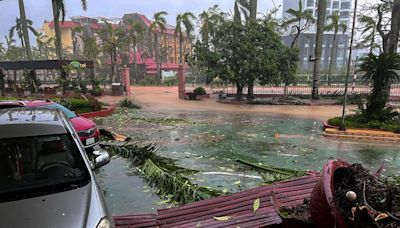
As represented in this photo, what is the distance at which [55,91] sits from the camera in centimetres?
2489

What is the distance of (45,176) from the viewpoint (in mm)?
3273

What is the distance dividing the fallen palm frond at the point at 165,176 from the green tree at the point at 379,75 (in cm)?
861

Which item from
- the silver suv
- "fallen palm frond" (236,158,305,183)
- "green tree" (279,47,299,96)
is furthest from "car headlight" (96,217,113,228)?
"green tree" (279,47,299,96)

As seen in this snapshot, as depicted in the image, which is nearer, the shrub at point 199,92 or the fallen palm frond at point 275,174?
the fallen palm frond at point 275,174

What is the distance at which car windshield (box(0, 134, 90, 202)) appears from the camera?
10.1 ft

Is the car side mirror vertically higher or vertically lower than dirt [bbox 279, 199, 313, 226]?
higher

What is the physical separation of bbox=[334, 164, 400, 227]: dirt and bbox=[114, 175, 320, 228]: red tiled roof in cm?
126

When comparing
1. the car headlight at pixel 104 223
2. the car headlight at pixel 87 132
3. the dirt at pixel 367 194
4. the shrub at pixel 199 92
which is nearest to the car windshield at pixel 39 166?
the car headlight at pixel 104 223

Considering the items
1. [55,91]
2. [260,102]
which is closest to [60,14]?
[55,91]

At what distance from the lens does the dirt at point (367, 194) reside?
2.23 meters

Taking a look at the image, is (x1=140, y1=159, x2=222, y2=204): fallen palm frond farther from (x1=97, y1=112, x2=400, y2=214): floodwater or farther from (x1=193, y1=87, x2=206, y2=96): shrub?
(x1=193, y1=87, x2=206, y2=96): shrub

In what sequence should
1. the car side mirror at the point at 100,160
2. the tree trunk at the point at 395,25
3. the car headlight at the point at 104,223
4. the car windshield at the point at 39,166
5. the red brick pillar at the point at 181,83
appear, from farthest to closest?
the red brick pillar at the point at 181,83
the tree trunk at the point at 395,25
the car side mirror at the point at 100,160
the car windshield at the point at 39,166
the car headlight at the point at 104,223

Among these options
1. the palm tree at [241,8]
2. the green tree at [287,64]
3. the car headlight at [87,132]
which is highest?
the palm tree at [241,8]

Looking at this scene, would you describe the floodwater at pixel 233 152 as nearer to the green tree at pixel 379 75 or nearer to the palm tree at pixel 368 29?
the green tree at pixel 379 75
